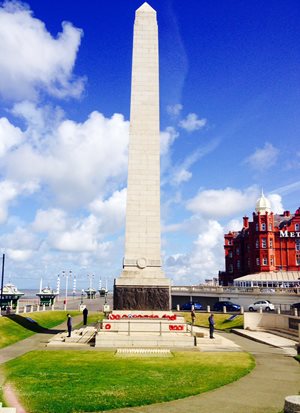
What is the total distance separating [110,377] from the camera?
1606 cm

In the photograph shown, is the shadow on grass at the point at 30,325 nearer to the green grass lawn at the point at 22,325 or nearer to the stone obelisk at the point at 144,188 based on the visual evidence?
the green grass lawn at the point at 22,325

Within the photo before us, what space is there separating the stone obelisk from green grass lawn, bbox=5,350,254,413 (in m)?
8.23

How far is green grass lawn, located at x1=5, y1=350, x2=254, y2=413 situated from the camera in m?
12.7

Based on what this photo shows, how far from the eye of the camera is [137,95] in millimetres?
34906

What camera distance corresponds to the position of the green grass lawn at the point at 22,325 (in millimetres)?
30891

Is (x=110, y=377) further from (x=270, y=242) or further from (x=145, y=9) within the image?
(x=270, y=242)

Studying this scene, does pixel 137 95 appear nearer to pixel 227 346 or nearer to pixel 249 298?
pixel 227 346

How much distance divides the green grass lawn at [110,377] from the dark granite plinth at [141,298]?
7744 mm

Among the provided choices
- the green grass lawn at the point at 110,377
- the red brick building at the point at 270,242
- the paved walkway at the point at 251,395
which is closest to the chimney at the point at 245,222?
the red brick building at the point at 270,242

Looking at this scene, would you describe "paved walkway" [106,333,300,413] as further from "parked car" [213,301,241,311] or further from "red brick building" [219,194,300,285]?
"red brick building" [219,194,300,285]

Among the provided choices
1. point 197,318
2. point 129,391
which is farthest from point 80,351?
point 197,318

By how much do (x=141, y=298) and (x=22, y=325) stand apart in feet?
43.6

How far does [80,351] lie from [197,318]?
26.7m

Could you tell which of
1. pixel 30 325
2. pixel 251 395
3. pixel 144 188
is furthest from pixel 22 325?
pixel 251 395
